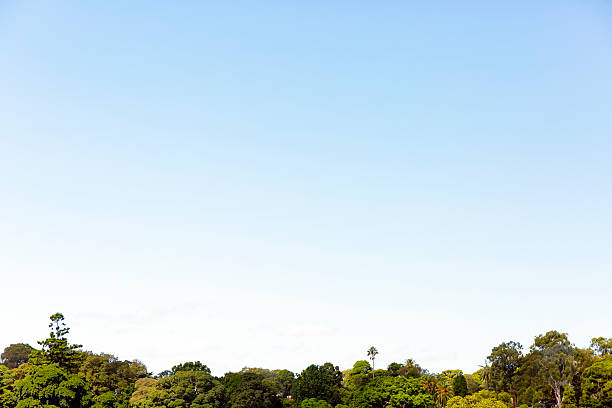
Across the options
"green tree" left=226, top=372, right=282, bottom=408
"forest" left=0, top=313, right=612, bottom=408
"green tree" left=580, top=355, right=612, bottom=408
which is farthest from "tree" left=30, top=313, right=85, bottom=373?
"green tree" left=580, top=355, right=612, bottom=408

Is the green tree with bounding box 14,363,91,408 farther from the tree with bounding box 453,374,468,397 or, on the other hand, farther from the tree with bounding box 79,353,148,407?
the tree with bounding box 453,374,468,397

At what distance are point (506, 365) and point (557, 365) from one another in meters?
12.7

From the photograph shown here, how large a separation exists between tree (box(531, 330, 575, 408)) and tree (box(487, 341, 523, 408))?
6470 mm

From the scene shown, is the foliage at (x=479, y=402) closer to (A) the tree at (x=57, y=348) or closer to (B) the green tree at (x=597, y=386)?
(B) the green tree at (x=597, y=386)

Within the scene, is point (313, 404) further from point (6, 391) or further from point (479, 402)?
point (6, 391)

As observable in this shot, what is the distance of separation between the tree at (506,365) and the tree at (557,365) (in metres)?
6.47

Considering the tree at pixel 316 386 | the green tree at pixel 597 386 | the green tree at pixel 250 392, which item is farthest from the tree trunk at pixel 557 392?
the green tree at pixel 250 392

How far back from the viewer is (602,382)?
68438 mm

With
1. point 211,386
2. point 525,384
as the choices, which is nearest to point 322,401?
point 211,386

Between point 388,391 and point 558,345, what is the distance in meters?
29.1

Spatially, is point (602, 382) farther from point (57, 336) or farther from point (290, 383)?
point (57, 336)

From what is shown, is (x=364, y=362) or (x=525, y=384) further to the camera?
(x=364, y=362)

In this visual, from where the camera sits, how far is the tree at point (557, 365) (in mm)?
87625

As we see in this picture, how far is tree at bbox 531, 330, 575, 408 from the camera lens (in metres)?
87.6
